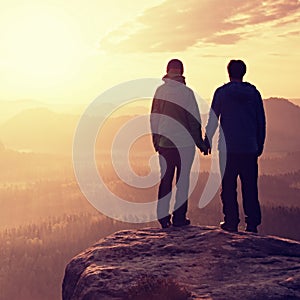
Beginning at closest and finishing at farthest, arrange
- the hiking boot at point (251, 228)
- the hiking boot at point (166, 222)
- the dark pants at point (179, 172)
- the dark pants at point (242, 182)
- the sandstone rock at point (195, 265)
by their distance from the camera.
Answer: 1. the sandstone rock at point (195, 265)
2. the dark pants at point (242, 182)
3. the hiking boot at point (251, 228)
4. the dark pants at point (179, 172)
5. the hiking boot at point (166, 222)

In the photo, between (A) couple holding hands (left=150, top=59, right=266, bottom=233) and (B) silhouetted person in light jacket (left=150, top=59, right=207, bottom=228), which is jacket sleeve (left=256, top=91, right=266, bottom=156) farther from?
(B) silhouetted person in light jacket (left=150, top=59, right=207, bottom=228)

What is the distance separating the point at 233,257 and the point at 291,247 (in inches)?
54.0

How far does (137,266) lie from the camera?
802cm

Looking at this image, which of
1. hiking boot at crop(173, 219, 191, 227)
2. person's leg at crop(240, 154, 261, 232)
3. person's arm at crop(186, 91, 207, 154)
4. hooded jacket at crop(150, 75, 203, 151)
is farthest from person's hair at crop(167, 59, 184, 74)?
hiking boot at crop(173, 219, 191, 227)

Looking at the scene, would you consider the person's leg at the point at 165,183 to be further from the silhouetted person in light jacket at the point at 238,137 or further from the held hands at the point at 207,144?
the silhouetted person in light jacket at the point at 238,137

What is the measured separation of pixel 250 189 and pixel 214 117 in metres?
1.59

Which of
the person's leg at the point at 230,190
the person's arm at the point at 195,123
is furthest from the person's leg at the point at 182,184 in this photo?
the person's leg at the point at 230,190

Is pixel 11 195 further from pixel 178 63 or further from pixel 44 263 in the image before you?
pixel 178 63

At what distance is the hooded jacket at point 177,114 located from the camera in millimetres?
10266

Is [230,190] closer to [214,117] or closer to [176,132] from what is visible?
[214,117]

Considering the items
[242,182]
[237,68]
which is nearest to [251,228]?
[242,182]

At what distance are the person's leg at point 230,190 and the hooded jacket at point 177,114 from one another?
26.3 inches

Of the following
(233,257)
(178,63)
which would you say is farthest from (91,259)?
(178,63)

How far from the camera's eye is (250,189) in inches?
399
